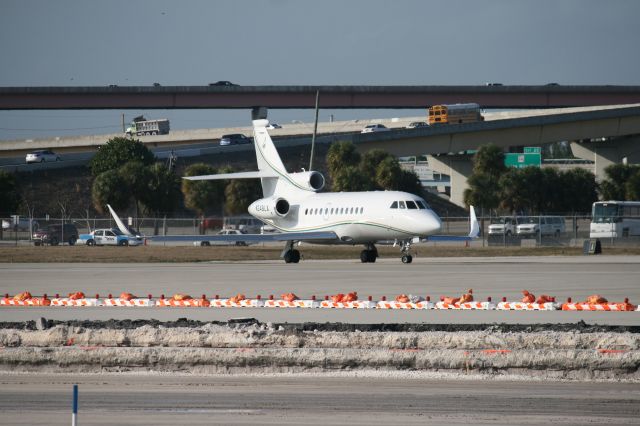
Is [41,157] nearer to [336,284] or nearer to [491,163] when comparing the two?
[491,163]

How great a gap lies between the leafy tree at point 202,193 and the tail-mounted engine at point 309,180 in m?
36.3

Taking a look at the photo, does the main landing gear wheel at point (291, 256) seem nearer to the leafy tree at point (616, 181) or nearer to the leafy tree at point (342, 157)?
the leafy tree at point (342, 157)

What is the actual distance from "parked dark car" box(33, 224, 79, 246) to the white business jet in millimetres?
23341

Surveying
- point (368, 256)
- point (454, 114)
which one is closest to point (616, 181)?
point (454, 114)

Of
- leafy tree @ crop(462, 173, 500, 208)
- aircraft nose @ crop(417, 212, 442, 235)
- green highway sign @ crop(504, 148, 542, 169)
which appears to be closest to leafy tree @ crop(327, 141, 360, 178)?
leafy tree @ crop(462, 173, 500, 208)

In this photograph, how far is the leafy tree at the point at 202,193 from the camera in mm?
85938

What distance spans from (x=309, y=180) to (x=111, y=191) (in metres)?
39.5

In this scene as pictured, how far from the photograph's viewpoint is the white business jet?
42.0m

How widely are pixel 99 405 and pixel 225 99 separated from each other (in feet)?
376

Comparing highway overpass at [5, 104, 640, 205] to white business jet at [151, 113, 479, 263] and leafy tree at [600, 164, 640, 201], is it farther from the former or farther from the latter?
white business jet at [151, 113, 479, 263]

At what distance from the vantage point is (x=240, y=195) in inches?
3351

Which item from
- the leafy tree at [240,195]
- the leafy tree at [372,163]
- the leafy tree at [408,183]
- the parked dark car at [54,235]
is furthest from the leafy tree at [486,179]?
the parked dark car at [54,235]

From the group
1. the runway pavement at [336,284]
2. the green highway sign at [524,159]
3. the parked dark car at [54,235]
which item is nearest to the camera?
the runway pavement at [336,284]

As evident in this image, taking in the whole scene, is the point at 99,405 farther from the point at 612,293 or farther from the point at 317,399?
the point at 612,293
